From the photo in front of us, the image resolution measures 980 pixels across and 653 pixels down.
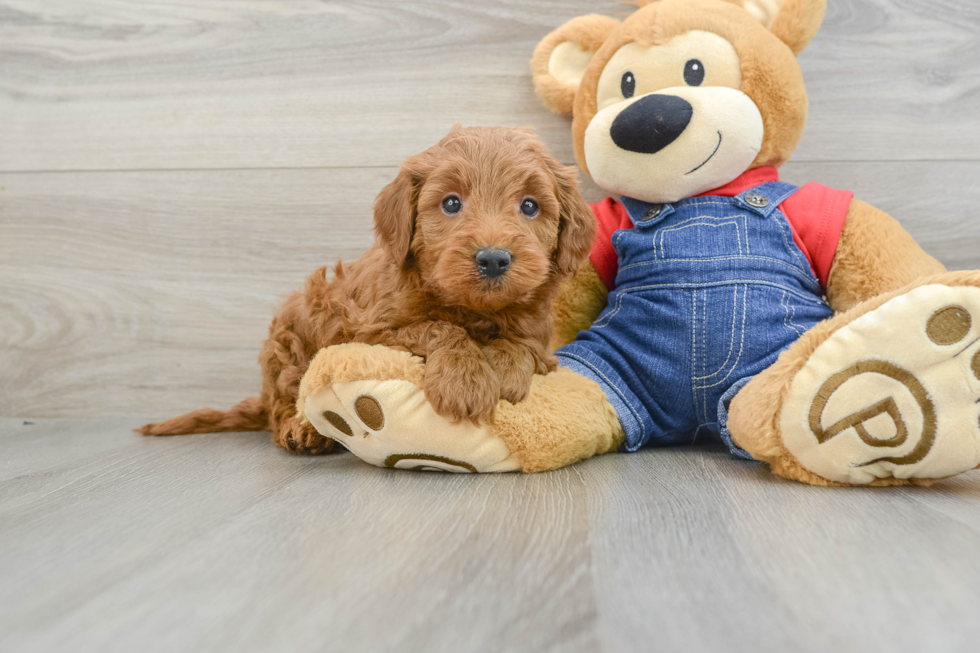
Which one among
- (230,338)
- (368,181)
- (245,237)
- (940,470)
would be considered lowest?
(230,338)

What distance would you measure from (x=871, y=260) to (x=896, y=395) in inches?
16.6

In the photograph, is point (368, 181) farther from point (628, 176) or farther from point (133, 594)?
point (133, 594)

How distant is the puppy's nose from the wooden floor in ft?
1.09

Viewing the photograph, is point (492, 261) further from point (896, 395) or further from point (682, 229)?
point (896, 395)

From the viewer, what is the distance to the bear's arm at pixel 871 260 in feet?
4.21

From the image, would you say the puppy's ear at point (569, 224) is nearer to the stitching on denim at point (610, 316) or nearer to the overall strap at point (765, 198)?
the stitching on denim at point (610, 316)

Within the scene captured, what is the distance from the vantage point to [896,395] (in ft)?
3.18

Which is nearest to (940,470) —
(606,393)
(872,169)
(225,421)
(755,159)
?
(606,393)

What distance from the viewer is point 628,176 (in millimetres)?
1354

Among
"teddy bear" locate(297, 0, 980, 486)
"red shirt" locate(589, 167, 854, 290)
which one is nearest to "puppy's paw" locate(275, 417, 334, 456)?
"teddy bear" locate(297, 0, 980, 486)

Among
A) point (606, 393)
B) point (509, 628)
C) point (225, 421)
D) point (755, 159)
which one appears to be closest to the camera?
point (509, 628)

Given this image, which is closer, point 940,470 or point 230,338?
point 940,470

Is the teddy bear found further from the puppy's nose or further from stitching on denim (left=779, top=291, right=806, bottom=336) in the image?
the puppy's nose

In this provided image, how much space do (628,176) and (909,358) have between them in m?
0.62
